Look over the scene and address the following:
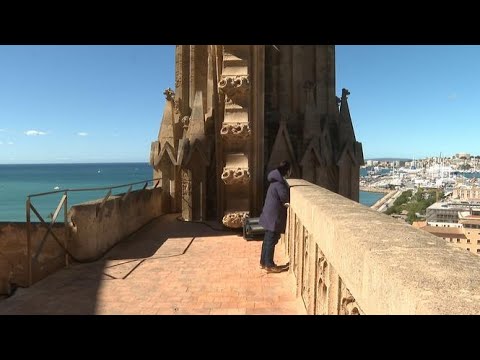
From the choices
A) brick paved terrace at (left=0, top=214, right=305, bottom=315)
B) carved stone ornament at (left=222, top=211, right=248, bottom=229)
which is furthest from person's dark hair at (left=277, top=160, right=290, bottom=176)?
carved stone ornament at (left=222, top=211, right=248, bottom=229)

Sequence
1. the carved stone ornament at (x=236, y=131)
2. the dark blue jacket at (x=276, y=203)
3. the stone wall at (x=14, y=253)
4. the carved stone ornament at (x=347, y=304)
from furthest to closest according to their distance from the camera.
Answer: the carved stone ornament at (x=236, y=131) < the stone wall at (x=14, y=253) < the dark blue jacket at (x=276, y=203) < the carved stone ornament at (x=347, y=304)

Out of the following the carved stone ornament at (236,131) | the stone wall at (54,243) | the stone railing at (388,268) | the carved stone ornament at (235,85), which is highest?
the carved stone ornament at (235,85)

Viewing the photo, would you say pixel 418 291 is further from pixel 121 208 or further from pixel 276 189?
pixel 121 208

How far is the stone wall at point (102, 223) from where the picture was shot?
6.96m

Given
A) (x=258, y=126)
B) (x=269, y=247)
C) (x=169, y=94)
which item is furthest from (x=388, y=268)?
(x=169, y=94)

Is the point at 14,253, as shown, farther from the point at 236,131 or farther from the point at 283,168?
the point at 236,131

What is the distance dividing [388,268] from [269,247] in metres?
4.57

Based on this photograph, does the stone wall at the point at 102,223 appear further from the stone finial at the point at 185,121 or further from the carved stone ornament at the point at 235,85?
the stone finial at the point at 185,121

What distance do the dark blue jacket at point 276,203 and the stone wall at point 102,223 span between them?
12.2 ft

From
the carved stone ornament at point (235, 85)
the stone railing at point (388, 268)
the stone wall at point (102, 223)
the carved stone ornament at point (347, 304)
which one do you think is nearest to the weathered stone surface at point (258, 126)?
the carved stone ornament at point (235, 85)

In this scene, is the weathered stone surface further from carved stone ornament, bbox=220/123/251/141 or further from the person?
the person

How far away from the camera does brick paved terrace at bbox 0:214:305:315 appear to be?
471cm

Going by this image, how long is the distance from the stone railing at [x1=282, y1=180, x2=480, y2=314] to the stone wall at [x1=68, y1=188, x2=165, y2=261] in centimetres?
555

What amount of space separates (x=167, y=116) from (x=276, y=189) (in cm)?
1010
